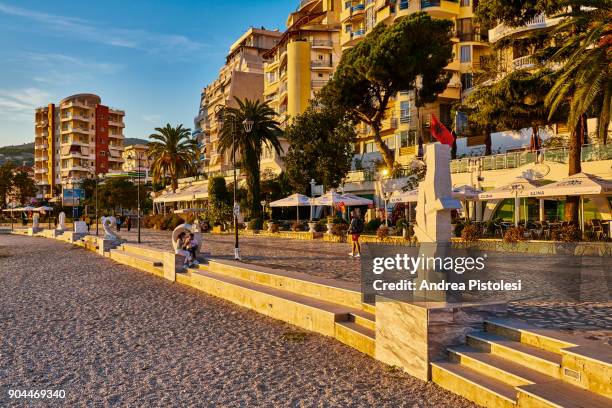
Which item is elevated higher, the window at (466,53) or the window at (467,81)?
the window at (466,53)

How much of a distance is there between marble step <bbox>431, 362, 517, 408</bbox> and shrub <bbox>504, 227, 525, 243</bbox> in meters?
14.7

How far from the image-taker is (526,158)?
81.4 ft

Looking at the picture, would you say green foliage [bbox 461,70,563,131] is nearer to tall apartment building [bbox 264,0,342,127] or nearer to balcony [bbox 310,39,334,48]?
tall apartment building [bbox 264,0,342,127]

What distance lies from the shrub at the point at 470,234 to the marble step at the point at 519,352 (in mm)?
14959

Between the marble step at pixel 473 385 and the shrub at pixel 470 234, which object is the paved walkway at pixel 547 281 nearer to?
the marble step at pixel 473 385

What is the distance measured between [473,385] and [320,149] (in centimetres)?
3241

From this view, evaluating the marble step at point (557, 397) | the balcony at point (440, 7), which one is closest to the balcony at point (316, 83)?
the balcony at point (440, 7)

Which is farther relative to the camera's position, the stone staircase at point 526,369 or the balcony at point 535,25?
the balcony at point 535,25

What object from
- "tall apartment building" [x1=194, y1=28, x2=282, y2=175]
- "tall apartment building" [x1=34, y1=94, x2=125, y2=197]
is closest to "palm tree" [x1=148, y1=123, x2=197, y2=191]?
"tall apartment building" [x1=194, y1=28, x2=282, y2=175]

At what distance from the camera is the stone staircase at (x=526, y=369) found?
427 cm

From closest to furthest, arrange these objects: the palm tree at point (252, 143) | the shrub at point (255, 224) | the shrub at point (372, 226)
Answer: the shrub at point (372, 226) < the shrub at point (255, 224) < the palm tree at point (252, 143)

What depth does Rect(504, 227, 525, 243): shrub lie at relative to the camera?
19062 mm

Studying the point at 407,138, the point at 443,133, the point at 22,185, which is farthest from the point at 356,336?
the point at 22,185

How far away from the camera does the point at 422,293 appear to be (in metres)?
6.35
